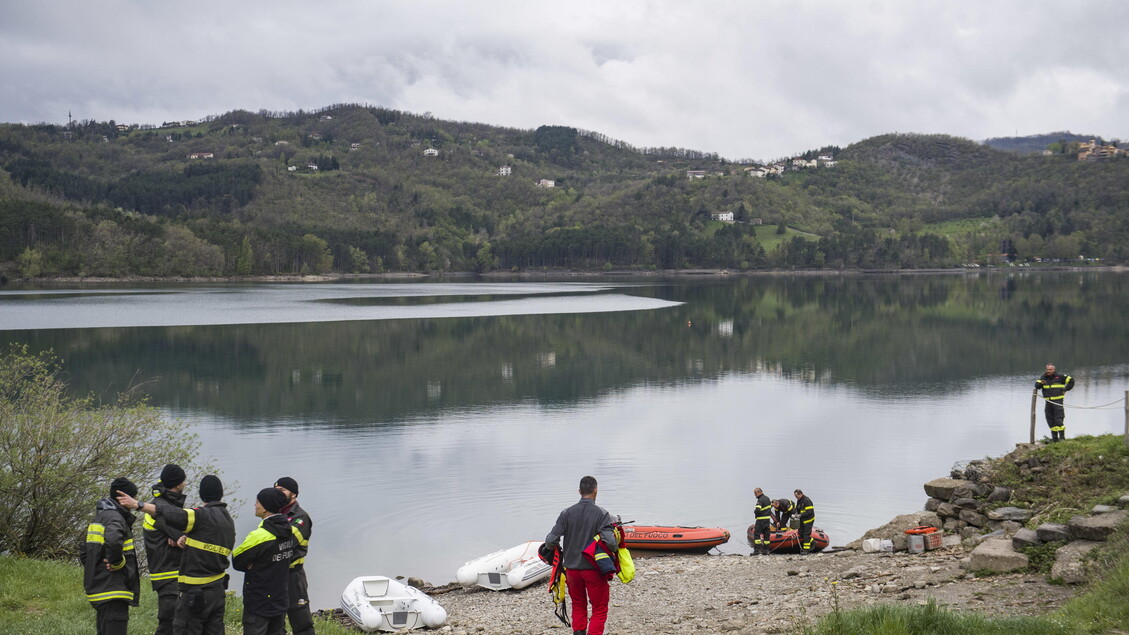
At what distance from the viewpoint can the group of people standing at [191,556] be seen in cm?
855

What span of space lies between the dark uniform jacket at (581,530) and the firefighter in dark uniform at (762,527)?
→ 9431mm

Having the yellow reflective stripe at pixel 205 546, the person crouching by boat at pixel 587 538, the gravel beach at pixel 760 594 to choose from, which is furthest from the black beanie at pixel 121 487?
the gravel beach at pixel 760 594

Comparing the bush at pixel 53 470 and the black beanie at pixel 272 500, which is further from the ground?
the black beanie at pixel 272 500

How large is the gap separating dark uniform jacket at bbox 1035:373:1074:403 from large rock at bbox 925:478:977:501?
4204 millimetres

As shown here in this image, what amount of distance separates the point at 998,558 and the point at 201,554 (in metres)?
10.3

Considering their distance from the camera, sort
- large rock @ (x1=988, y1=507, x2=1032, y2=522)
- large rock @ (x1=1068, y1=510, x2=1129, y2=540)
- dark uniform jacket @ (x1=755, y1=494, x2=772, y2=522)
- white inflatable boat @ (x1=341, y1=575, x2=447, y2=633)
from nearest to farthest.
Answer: large rock @ (x1=1068, y1=510, x2=1129, y2=540), white inflatable boat @ (x1=341, y1=575, x2=447, y2=633), large rock @ (x1=988, y1=507, x2=1032, y2=522), dark uniform jacket @ (x1=755, y1=494, x2=772, y2=522)

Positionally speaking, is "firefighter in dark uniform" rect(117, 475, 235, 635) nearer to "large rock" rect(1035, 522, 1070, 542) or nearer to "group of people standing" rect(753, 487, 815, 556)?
"large rock" rect(1035, 522, 1070, 542)

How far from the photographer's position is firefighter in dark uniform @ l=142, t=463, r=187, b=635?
865 cm

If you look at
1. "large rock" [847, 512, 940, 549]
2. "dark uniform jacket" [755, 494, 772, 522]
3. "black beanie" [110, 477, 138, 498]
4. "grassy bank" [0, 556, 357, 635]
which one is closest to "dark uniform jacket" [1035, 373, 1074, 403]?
"large rock" [847, 512, 940, 549]

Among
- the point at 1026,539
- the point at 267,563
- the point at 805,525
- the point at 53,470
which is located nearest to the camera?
the point at 267,563

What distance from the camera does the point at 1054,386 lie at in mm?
20547

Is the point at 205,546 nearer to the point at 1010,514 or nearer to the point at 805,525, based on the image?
the point at 805,525

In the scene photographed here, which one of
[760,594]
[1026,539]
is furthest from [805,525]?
[1026,539]

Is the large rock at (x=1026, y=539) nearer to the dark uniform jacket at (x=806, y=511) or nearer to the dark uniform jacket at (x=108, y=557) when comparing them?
the dark uniform jacket at (x=806, y=511)
